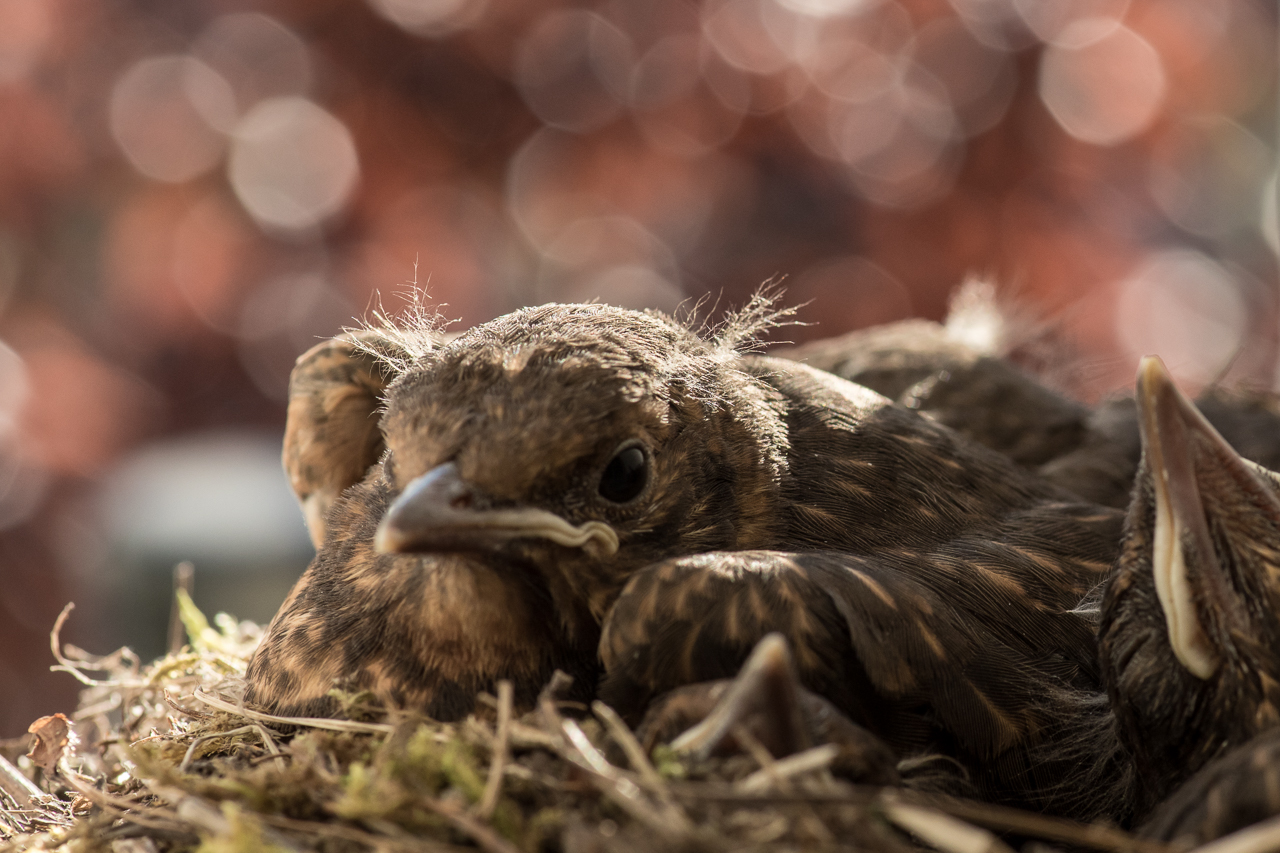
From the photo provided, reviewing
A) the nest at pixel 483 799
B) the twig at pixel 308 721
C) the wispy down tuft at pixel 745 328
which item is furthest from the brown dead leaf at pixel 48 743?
the wispy down tuft at pixel 745 328

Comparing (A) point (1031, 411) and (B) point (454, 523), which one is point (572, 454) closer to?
(B) point (454, 523)

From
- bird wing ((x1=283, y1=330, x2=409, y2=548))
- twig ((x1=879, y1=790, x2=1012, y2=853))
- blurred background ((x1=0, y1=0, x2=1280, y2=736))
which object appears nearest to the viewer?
twig ((x1=879, y1=790, x2=1012, y2=853))

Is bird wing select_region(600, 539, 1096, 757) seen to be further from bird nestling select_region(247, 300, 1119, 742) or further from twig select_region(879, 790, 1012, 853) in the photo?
twig select_region(879, 790, 1012, 853)

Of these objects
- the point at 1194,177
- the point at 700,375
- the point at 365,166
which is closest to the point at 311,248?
the point at 365,166

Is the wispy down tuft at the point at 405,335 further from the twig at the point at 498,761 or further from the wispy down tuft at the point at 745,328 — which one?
the twig at the point at 498,761

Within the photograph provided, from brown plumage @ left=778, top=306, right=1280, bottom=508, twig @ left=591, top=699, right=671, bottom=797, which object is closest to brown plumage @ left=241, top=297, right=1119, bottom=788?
twig @ left=591, top=699, right=671, bottom=797

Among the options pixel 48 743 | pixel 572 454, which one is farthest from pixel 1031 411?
pixel 48 743
